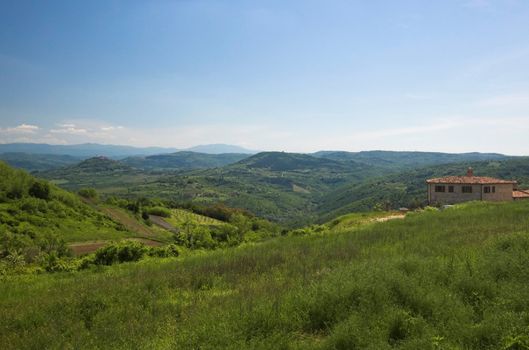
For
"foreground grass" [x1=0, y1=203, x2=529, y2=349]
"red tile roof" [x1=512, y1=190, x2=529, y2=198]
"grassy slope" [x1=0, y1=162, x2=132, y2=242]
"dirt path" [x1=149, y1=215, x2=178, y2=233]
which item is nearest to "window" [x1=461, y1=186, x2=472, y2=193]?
"red tile roof" [x1=512, y1=190, x2=529, y2=198]

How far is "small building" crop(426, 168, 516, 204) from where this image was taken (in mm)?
50062

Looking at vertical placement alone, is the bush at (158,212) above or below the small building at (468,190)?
below

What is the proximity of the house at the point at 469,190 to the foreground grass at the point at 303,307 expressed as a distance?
1714 inches

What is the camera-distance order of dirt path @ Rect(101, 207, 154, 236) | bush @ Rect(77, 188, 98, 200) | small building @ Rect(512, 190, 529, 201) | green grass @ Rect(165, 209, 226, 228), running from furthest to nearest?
1. green grass @ Rect(165, 209, 226, 228)
2. bush @ Rect(77, 188, 98, 200)
3. dirt path @ Rect(101, 207, 154, 236)
4. small building @ Rect(512, 190, 529, 201)

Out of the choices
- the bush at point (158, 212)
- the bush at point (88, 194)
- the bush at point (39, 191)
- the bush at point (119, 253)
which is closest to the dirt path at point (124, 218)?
the bush at point (88, 194)

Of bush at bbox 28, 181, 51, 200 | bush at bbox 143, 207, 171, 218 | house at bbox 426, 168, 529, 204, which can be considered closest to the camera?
house at bbox 426, 168, 529, 204

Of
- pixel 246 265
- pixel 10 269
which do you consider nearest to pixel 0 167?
pixel 10 269

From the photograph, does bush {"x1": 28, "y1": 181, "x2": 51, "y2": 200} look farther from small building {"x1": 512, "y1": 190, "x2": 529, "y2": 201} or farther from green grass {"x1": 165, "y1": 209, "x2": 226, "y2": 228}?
small building {"x1": 512, "y1": 190, "x2": 529, "y2": 201}

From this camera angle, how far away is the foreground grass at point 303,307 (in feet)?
19.9

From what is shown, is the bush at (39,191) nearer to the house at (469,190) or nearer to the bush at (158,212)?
the bush at (158,212)

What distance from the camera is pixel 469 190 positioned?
165 ft

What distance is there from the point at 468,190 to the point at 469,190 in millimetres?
118

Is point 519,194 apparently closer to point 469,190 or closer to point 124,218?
point 469,190

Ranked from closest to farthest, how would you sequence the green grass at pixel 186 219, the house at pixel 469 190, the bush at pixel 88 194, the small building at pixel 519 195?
the house at pixel 469 190 → the small building at pixel 519 195 → the bush at pixel 88 194 → the green grass at pixel 186 219
